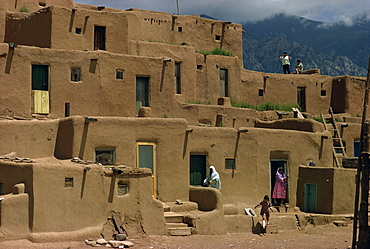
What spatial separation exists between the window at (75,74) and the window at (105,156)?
16.1ft

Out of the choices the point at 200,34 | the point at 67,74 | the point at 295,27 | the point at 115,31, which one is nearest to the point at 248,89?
the point at 200,34

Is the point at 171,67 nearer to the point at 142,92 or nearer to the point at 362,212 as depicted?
the point at 142,92

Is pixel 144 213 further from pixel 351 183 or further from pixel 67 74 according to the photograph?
pixel 351 183

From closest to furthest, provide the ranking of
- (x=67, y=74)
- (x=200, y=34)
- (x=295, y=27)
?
(x=67, y=74), (x=200, y=34), (x=295, y=27)

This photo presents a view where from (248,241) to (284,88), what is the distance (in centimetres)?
1587

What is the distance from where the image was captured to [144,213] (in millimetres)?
20719

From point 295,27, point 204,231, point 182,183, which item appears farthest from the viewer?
point 295,27

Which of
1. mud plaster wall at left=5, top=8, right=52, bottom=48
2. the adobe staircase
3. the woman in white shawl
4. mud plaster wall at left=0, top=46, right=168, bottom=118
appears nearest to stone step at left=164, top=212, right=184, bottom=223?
the adobe staircase

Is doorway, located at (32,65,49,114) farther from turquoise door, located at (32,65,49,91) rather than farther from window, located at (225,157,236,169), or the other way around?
window, located at (225,157,236,169)

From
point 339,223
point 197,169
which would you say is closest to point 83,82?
point 197,169

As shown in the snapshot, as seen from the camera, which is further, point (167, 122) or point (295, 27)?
point (295, 27)

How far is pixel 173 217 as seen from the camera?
21844 millimetres

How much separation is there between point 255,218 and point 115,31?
11.0 m

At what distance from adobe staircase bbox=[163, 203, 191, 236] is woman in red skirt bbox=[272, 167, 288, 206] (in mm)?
6070
